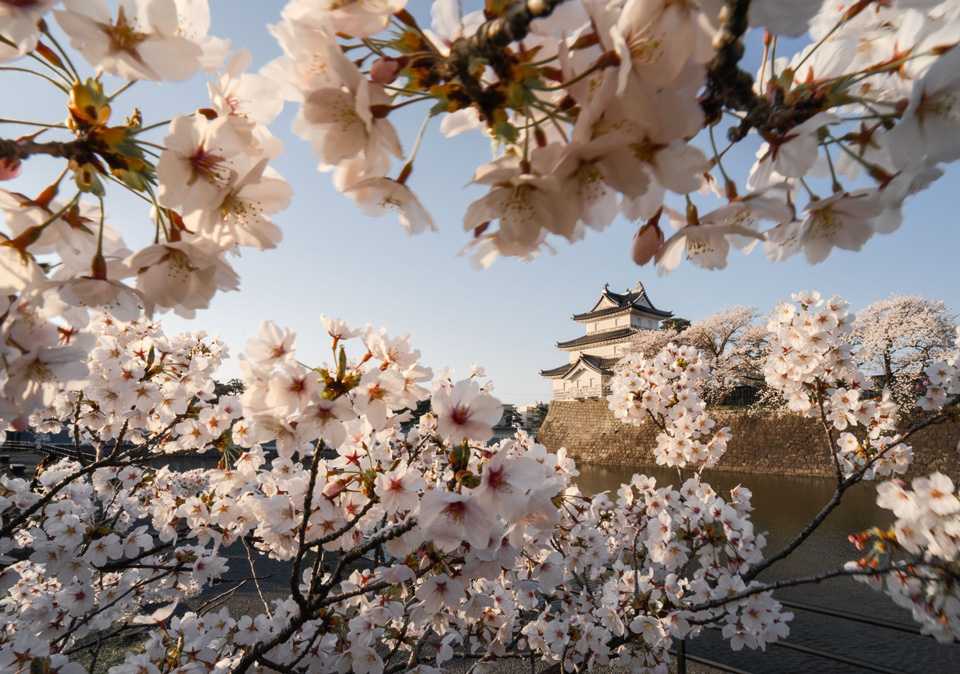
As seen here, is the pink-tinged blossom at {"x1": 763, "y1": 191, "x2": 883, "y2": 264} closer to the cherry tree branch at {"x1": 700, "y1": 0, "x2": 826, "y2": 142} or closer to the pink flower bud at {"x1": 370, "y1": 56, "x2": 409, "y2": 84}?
the cherry tree branch at {"x1": 700, "y1": 0, "x2": 826, "y2": 142}

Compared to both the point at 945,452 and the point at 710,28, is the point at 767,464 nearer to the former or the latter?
the point at 945,452

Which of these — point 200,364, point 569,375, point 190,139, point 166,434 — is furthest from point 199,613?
point 569,375

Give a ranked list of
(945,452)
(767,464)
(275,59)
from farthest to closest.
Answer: (767,464), (945,452), (275,59)

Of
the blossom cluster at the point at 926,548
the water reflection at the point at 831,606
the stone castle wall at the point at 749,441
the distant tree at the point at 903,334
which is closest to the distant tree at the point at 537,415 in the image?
the stone castle wall at the point at 749,441

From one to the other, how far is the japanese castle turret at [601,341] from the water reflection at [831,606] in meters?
18.6

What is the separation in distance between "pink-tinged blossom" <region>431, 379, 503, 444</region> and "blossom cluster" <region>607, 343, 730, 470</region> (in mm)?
3135

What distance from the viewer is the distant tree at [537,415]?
127 feet

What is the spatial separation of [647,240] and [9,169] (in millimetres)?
A: 1078

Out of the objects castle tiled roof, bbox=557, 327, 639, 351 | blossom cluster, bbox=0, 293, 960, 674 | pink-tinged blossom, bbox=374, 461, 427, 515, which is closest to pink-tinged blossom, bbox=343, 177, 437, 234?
blossom cluster, bbox=0, 293, 960, 674

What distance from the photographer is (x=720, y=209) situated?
2.11 ft

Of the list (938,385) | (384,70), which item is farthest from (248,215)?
(938,385)

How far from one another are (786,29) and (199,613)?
12.3 ft

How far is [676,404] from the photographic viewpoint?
13.1ft

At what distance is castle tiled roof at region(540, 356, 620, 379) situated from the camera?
1202 inches
